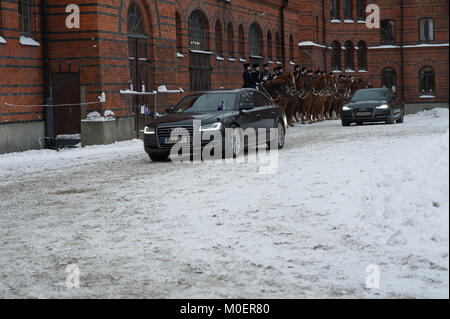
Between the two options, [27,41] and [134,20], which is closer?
[27,41]

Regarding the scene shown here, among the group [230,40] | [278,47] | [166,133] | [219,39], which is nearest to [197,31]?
[219,39]

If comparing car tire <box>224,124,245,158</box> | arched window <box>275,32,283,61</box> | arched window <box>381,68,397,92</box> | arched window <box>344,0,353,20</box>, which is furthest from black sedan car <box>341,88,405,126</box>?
arched window <box>344,0,353,20</box>

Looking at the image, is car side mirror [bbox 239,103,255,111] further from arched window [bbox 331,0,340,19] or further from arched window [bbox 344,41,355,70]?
arched window [bbox 344,41,355,70]

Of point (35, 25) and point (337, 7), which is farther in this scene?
point (337, 7)

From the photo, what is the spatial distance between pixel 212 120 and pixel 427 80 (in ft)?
142

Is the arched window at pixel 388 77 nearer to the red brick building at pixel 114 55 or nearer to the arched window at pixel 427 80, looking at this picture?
the arched window at pixel 427 80

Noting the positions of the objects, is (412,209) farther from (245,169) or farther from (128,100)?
(128,100)

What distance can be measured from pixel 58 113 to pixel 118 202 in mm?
12019

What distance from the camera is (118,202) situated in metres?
10.2

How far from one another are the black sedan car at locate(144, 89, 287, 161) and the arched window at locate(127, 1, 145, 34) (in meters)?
7.17

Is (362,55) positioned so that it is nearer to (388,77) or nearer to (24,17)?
(388,77)

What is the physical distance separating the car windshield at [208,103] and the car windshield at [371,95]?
550 inches

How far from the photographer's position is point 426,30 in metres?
56.1
